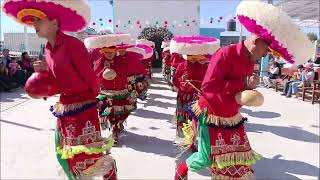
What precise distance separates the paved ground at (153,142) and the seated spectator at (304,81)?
1.43m

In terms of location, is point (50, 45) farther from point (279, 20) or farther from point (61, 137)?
point (279, 20)

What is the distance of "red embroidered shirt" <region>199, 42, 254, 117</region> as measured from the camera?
2.85m

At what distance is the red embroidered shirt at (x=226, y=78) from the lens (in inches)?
112

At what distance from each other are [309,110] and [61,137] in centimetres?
715

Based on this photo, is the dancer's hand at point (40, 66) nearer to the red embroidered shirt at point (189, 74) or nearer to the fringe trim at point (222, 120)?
the fringe trim at point (222, 120)

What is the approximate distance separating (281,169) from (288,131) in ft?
7.35

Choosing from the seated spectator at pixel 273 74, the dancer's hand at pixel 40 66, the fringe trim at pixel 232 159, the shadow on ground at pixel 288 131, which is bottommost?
the shadow on ground at pixel 288 131

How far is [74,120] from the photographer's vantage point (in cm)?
295

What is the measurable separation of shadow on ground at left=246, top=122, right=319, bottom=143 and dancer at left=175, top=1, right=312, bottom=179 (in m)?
3.34

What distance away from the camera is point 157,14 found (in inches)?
1207

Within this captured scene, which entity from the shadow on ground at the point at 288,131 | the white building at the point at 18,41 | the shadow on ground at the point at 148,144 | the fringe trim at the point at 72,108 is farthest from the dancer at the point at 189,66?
the white building at the point at 18,41

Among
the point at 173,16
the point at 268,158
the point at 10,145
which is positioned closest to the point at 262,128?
the point at 268,158

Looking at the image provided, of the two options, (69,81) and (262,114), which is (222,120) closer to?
(69,81)

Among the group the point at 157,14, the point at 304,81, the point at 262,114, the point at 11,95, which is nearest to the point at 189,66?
the point at 262,114
